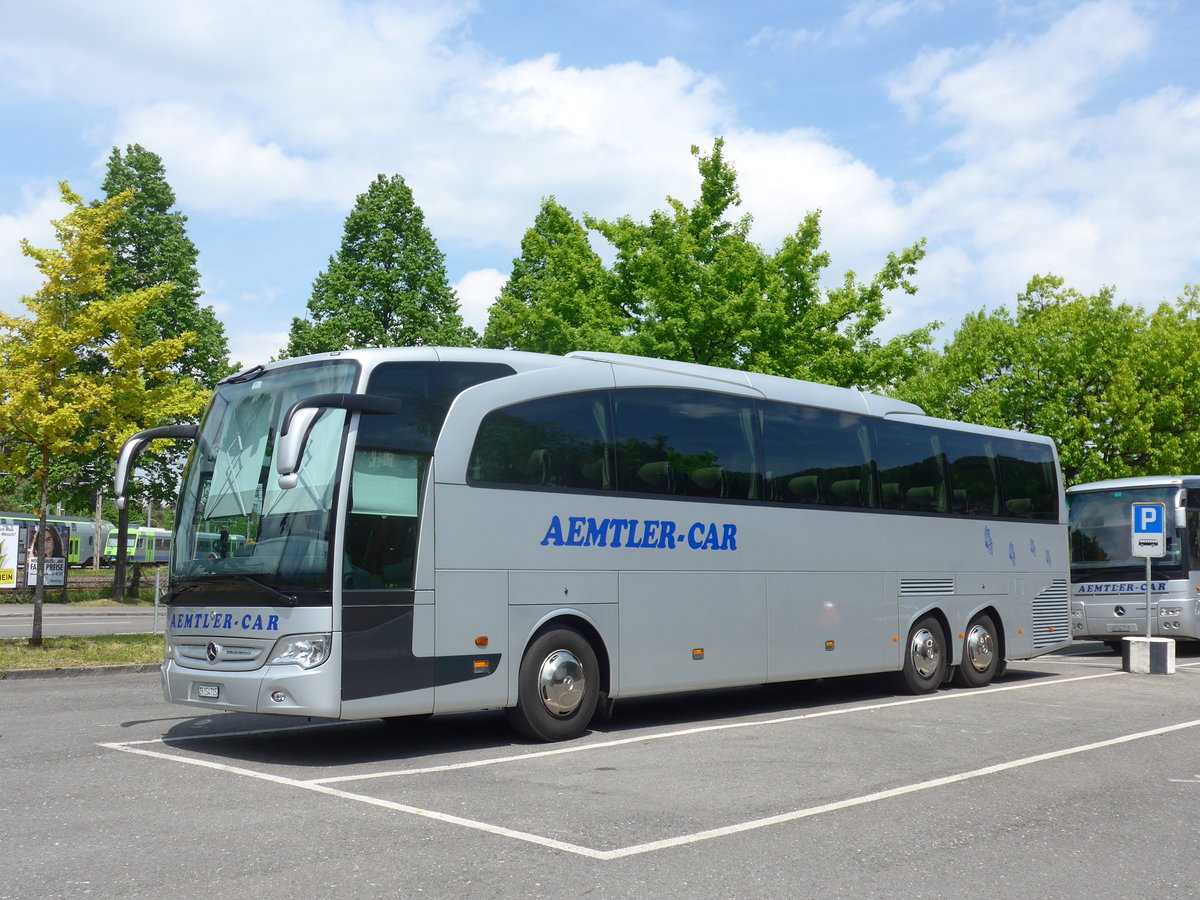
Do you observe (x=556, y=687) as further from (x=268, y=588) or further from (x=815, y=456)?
(x=815, y=456)

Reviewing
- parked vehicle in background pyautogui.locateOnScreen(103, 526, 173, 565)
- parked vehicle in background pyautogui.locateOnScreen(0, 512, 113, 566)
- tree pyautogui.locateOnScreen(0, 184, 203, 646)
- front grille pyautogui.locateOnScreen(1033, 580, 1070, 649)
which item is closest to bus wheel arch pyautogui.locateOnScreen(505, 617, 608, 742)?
front grille pyautogui.locateOnScreen(1033, 580, 1070, 649)

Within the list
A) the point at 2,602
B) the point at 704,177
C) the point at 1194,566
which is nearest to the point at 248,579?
the point at 1194,566

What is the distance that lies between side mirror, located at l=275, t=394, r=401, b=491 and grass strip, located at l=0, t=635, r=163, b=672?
921 cm

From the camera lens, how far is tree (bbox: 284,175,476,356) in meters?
41.4

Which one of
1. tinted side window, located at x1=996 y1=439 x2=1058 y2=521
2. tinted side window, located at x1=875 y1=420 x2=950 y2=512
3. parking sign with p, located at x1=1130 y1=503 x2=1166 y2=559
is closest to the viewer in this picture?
tinted side window, located at x1=875 y1=420 x2=950 y2=512

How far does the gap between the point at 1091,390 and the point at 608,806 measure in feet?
125

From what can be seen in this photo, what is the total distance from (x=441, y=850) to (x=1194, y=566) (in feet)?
66.4

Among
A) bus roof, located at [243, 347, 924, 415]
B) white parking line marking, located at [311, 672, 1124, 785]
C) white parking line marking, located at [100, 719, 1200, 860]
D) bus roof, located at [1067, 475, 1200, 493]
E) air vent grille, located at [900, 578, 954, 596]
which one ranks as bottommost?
white parking line marking, located at [311, 672, 1124, 785]

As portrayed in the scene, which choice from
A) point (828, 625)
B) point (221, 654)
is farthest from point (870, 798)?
point (828, 625)

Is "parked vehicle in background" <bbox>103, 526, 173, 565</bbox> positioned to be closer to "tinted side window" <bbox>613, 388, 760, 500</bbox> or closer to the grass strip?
the grass strip

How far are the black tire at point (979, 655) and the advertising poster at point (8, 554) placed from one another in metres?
22.0

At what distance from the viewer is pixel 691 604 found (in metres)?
12.4

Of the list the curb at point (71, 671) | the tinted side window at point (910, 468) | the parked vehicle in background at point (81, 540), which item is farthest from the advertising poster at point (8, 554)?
the parked vehicle in background at point (81, 540)

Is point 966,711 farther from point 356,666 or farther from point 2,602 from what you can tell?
point 2,602
